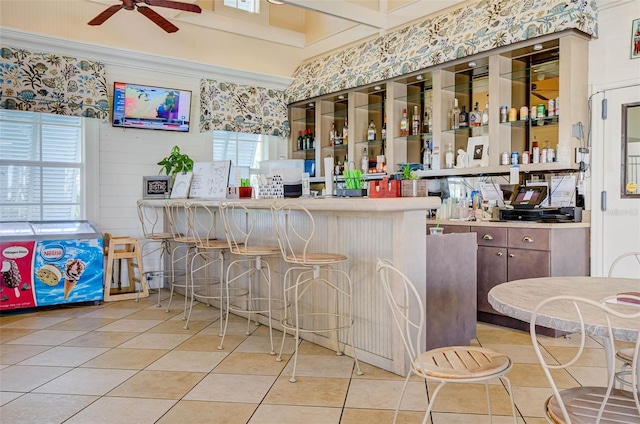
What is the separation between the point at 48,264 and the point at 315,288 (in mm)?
2945

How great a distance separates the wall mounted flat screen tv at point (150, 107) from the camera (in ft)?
19.1

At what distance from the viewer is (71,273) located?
16.4ft

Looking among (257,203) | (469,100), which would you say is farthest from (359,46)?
(257,203)

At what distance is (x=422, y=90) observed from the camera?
5832mm

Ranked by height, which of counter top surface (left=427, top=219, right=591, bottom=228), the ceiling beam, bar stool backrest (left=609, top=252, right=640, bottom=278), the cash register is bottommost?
bar stool backrest (left=609, top=252, right=640, bottom=278)

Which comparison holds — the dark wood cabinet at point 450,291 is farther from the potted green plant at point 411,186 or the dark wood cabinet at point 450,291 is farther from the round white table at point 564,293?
the round white table at point 564,293

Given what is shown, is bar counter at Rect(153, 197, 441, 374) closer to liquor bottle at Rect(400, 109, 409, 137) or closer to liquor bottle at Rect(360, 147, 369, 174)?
liquor bottle at Rect(400, 109, 409, 137)

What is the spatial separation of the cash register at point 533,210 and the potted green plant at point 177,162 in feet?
12.0

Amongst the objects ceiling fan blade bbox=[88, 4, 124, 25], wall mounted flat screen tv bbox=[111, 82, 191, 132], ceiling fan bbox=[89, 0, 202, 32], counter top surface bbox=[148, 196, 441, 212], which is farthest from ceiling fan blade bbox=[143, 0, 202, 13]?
counter top surface bbox=[148, 196, 441, 212]

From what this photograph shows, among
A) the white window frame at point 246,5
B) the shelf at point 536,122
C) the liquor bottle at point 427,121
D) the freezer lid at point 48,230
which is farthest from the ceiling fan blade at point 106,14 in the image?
the shelf at point 536,122

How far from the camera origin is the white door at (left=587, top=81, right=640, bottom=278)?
4.10 m

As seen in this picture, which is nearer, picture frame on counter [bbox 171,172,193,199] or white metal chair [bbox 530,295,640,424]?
white metal chair [bbox 530,295,640,424]

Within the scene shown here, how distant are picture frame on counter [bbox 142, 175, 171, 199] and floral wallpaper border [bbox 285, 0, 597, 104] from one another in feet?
7.36

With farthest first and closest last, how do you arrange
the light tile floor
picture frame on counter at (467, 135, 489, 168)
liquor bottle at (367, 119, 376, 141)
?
liquor bottle at (367, 119, 376, 141) → picture frame on counter at (467, 135, 489, 168) → the light tile floor
